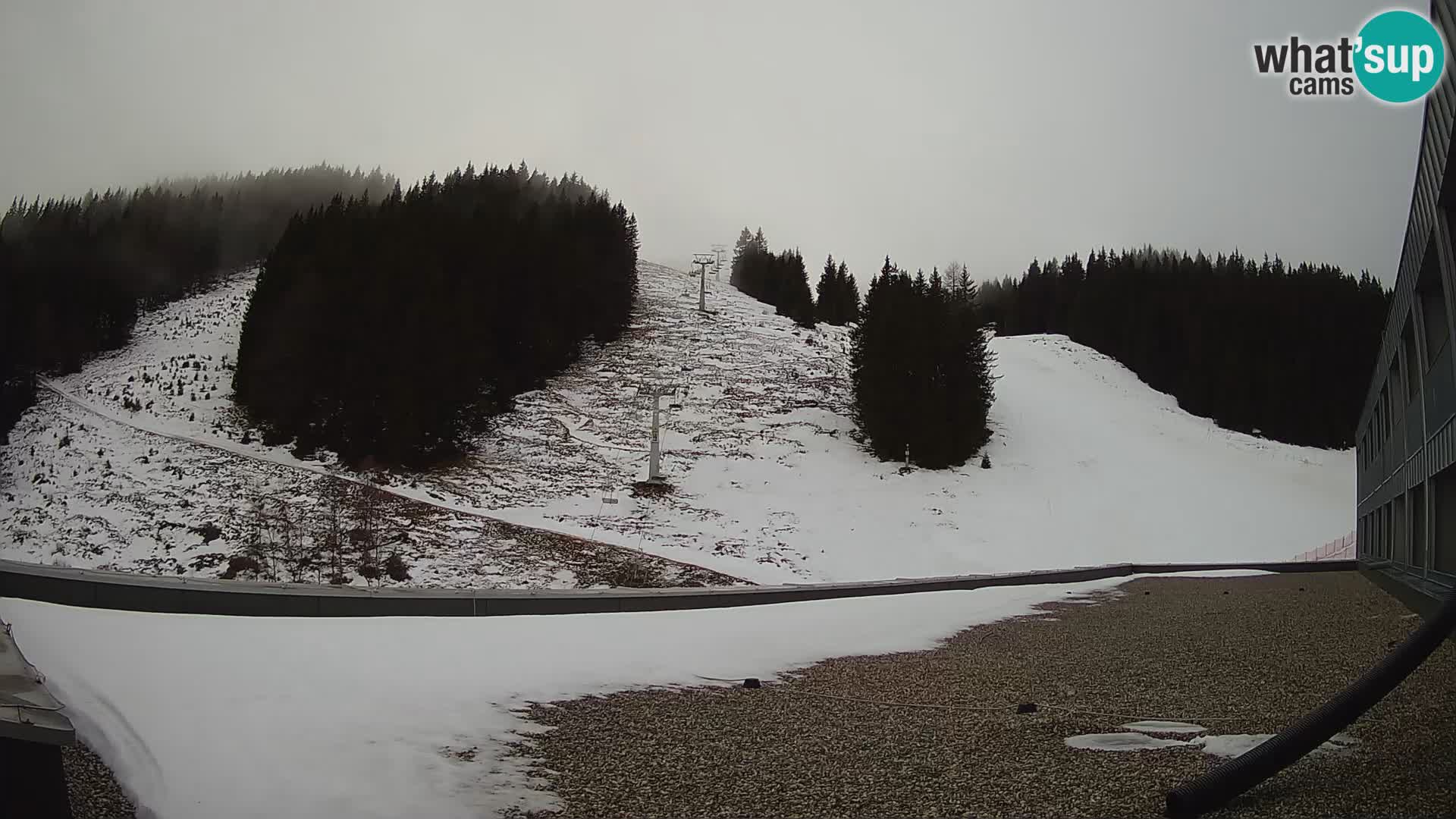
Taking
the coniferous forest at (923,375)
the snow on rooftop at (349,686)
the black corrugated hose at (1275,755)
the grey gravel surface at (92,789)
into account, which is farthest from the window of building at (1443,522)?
the coniferous forest at (923,375)

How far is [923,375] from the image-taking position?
32875mm

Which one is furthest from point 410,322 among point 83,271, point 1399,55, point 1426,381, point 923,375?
point 1399,55

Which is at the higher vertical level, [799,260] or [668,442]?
[799,260]

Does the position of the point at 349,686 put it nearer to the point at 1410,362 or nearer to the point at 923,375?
Result: the point at 1410,362

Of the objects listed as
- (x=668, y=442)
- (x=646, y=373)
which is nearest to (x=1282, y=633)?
(x=668, y=442)

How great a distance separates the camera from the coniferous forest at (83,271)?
200 inches

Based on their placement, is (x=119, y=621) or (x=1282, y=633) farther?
(x=1282, y=633)

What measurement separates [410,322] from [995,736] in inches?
1133

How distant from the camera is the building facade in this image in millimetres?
5156

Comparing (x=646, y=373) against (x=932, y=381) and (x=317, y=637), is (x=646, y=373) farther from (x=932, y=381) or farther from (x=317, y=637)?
(x=317, y=637)

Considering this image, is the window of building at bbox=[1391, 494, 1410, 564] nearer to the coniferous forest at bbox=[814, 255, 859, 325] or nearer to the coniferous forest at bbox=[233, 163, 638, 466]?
the coniferous forest at bbox=[233, 163, 638, 466]

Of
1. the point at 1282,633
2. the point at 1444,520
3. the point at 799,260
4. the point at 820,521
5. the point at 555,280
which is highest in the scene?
the point at 799,260

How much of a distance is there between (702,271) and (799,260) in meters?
20.1

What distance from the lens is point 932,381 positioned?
3281cm
